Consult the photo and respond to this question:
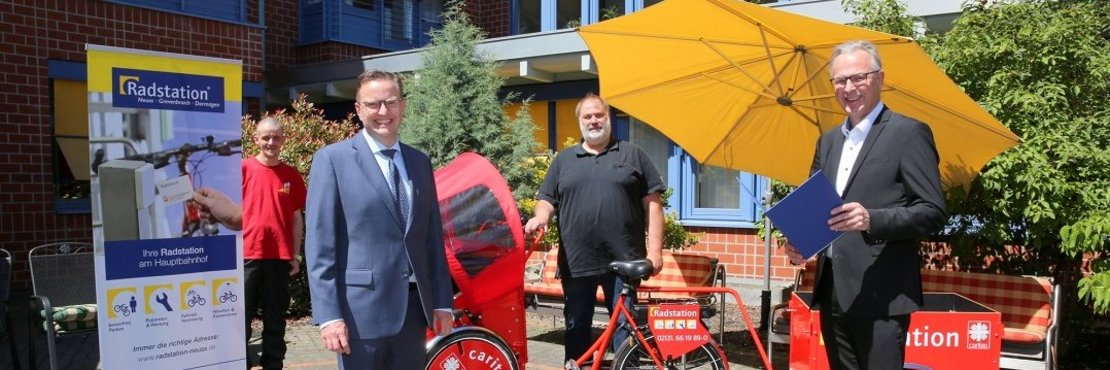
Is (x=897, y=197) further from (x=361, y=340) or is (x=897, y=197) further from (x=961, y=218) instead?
(x=961, y=218)

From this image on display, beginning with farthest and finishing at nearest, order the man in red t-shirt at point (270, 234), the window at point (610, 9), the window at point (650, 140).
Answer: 1. the window at point (610, 9)
2. the window at point (650, 140)
3. the man in red t-shirt at point (270, 234)

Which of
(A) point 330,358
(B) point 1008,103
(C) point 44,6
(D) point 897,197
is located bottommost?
(A) point 330,358

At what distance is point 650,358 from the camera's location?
4.93 metres

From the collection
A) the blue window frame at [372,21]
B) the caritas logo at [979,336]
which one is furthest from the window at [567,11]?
the caritas logo at [979,336]

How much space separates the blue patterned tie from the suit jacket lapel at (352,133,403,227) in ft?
0.07

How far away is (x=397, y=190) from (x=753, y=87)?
8.57 feet

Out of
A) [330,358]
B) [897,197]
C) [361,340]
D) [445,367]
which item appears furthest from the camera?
[330,358]

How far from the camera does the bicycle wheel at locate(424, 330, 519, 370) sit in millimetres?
4688

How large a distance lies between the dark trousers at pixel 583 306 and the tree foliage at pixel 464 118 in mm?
4870

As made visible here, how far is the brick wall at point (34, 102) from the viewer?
34.0ft

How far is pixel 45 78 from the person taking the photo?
10.6 metres

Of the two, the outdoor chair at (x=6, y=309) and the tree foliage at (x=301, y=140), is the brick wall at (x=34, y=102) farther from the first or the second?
the outdoor chair at (x=6, y=309)

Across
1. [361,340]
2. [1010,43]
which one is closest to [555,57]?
[1010,43]

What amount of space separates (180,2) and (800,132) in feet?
33.2
